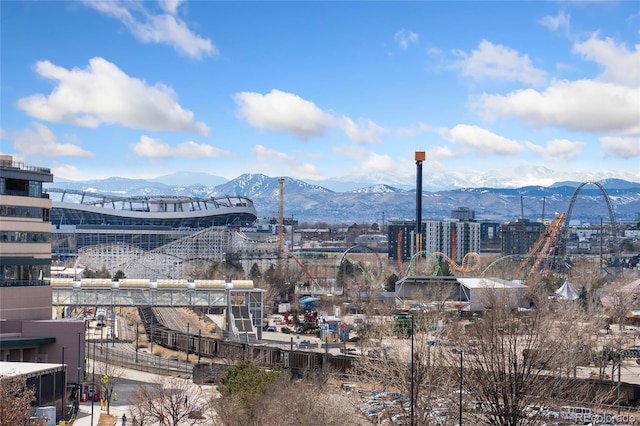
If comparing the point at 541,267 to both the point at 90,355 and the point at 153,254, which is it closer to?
the point at 153,254

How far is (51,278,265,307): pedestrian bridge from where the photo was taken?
38.1m

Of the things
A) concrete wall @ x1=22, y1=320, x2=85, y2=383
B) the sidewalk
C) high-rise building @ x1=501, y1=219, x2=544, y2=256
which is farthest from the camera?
high-rise building @ x1=501, y1=219, x2=544, y2=256

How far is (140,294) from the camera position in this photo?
3834 cm

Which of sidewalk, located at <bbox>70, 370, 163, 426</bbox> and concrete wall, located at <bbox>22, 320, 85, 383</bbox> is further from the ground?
concrete wall, located at <bbox>22, 320, 85, 383</bbox>

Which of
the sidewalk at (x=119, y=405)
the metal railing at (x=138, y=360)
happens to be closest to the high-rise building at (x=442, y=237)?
the metal railing at (x=138, y=360)

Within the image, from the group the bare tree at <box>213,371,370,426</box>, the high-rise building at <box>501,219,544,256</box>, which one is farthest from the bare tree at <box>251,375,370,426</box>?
the high-rise building at <box>501,219,544,256</box>

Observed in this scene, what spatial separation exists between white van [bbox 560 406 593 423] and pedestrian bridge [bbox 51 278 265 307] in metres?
19.3

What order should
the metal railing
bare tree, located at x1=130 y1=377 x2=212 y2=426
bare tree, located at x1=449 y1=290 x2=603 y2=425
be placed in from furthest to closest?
1. the metal railing
2. bare tree, located at x1=130 y1=377 x2=212 y2=426
3. bare tree, located at x1=449 y1=290 x2=603 y2=425

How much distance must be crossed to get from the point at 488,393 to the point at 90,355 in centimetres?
2052

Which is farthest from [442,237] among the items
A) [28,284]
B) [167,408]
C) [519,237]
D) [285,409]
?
[285,409]

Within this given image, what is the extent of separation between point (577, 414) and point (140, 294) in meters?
21.3

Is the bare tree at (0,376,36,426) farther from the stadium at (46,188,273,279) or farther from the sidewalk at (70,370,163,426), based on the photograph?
the stadium at (46,188,273,279)

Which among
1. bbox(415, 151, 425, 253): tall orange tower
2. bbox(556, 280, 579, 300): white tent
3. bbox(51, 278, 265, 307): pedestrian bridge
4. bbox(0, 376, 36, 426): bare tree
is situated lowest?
bbox(556, 280, 579, 300): white tent

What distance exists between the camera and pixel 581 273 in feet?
218
